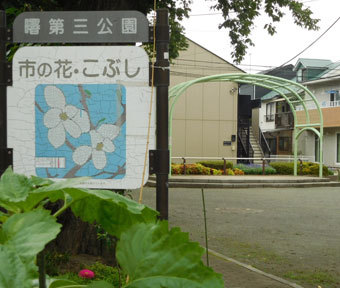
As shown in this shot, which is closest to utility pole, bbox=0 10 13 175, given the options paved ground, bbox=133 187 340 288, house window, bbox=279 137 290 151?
paved ground, bbox=133 187 340 288

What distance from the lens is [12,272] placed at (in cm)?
43

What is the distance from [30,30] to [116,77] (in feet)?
2.31

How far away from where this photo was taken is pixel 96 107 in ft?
10.9

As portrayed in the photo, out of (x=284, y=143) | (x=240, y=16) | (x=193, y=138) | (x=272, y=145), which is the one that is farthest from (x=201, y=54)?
(x=240, y=16)

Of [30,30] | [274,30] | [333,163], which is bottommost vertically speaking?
[333,163]

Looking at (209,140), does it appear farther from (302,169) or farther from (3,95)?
(3,95)

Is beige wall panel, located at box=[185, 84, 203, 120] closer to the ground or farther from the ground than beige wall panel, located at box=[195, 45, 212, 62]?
closer to the ground

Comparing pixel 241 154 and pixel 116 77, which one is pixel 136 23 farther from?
pixel 241 154

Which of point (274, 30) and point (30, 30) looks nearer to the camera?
point (30, 30)

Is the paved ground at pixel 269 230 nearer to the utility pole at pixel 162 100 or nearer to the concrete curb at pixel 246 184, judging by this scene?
the concrete curb at pixel 246 184

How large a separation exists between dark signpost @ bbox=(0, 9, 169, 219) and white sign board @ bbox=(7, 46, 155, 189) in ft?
0.22

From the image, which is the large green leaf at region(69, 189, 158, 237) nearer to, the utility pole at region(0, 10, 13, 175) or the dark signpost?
the dark signpost

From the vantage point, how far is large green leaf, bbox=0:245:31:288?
1.38 ft

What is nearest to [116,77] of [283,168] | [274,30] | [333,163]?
[274,30]
